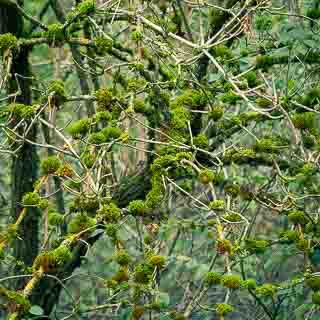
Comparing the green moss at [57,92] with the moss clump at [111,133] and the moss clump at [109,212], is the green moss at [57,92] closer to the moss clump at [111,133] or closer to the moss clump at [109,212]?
the moss clump at [111,133]

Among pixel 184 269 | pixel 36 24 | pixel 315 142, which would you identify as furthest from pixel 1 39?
pixel 184 269

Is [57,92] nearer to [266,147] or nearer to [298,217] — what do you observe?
[266,147]

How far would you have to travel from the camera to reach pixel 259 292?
3.18 m

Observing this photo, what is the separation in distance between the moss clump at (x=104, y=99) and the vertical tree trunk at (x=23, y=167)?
48.8 inches

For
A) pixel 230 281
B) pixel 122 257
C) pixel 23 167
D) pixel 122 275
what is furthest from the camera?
pixel 23 167

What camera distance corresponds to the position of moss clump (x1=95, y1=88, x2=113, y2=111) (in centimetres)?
318

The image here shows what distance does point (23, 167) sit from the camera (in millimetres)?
4574

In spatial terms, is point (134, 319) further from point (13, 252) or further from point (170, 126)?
point (13, 252)

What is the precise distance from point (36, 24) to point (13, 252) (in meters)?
1.40

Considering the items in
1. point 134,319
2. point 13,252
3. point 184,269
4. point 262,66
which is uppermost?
point 262,66

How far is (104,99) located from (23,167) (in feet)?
4.99

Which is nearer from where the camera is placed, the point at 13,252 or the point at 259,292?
the point at 259,292

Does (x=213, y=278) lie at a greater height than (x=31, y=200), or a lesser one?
lesser

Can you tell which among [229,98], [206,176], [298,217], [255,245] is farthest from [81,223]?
[229,98]
